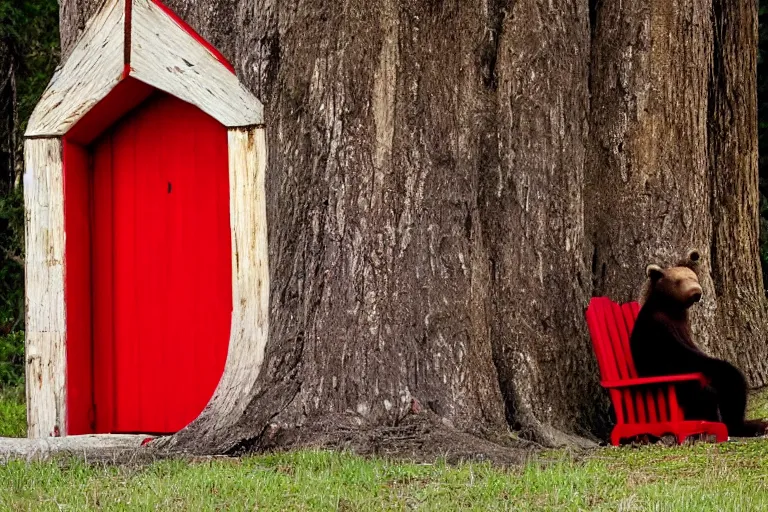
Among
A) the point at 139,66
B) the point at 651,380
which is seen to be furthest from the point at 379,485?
the point at 139,66

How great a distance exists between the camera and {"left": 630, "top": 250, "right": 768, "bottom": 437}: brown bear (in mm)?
7840

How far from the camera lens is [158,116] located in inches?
360

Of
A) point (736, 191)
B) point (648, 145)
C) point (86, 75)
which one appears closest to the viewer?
point (86, 75)

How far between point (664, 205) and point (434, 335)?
8.49 feet

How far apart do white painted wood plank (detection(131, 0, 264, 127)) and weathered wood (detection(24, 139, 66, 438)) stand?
919 millimetres

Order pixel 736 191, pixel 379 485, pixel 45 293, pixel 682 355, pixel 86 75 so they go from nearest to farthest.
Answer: pixel 379 485 → pixel 682 355 → pixel 86 75 → pixel 45 293 → pixel 736 191

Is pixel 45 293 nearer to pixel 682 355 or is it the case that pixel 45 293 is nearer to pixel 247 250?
pixel 247 250

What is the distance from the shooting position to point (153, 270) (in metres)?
9.19

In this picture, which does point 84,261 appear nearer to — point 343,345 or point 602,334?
point 343,345

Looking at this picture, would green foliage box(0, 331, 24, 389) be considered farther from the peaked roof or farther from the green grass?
the green grass

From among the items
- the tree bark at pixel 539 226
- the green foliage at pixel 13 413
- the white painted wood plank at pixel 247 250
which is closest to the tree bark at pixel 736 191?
the tree bark at pixel 539 226

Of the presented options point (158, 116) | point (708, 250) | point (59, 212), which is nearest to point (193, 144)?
point (158, 116)

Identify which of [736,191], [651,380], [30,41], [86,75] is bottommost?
[651,380]

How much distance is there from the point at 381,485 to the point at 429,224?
190 centimetres
